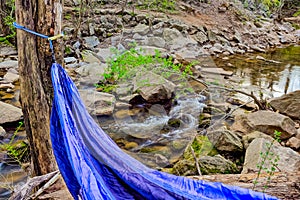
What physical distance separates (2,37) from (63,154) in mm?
5761

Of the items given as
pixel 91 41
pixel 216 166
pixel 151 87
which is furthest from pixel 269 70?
pixel 216 166

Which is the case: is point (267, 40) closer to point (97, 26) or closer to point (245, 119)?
point (97, 26)

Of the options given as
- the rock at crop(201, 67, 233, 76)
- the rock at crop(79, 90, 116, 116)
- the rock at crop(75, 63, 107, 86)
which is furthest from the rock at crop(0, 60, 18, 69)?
the rock at crop(201, 67, 233, 76)

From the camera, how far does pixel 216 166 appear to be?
2.12 m

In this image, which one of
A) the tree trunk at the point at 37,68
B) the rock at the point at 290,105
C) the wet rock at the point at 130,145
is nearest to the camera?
the tree trunk at the point at 37,68

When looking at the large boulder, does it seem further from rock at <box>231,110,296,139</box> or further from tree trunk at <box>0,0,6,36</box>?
tree trunk at <box>0,0,6,36</box>

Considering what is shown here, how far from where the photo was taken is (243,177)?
1737 millimetres

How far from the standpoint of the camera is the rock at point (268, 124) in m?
2.79

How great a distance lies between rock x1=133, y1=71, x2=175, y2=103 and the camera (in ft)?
12.3

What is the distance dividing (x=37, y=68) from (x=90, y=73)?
3472 mm

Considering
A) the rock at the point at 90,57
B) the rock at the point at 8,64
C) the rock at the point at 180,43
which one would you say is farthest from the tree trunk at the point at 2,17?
the rock at the point at 180,43

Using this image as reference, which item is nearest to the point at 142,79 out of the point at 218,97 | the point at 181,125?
the point at 181,125

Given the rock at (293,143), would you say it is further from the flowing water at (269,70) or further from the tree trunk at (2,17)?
the tree trunk at (2,17)

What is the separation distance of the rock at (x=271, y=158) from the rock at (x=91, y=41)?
470cm
